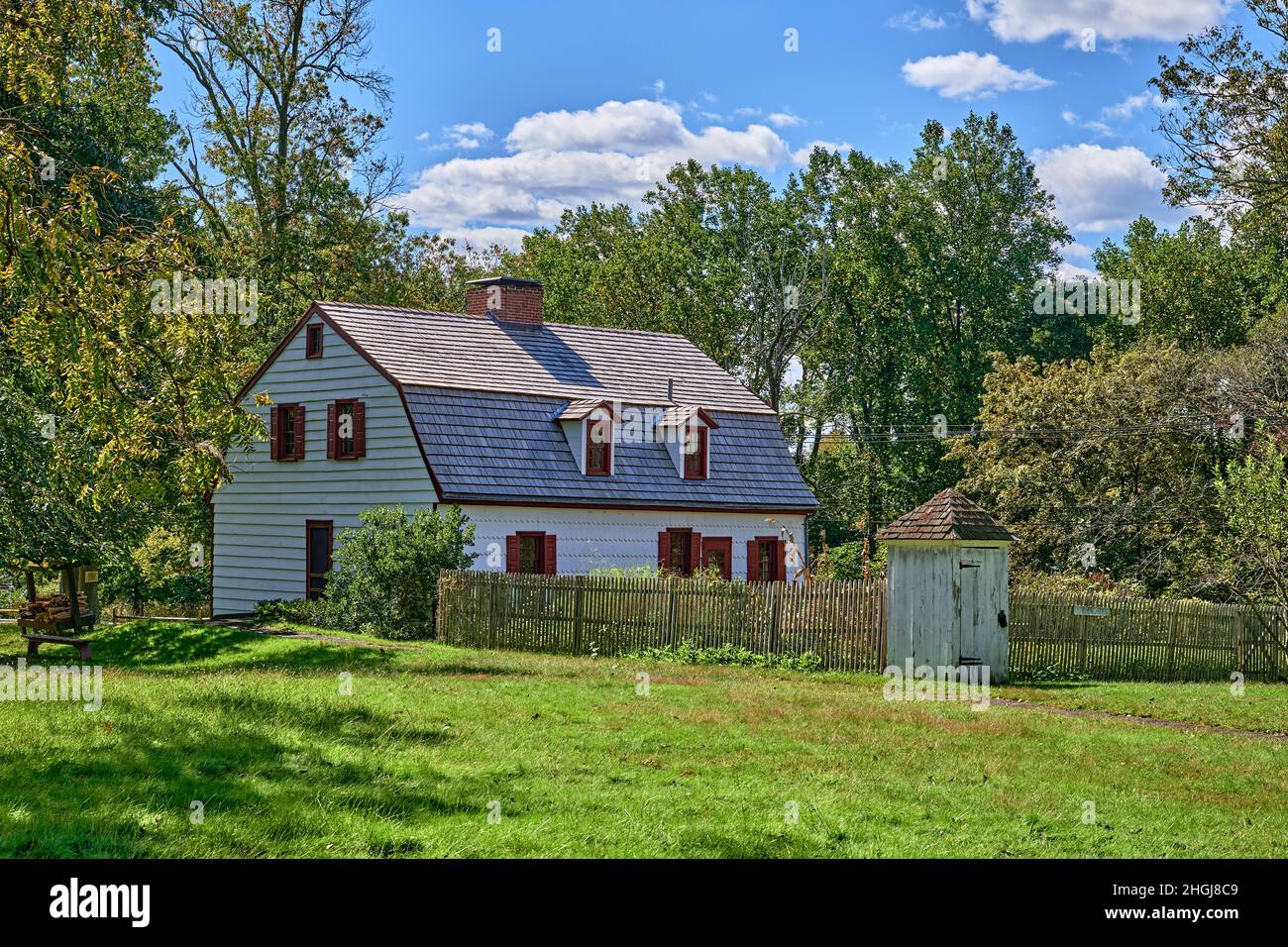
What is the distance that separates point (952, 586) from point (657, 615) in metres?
5.93

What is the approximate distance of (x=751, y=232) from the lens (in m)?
59.1

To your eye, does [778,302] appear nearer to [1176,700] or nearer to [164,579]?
[164,579]

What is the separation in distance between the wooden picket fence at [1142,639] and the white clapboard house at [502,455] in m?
10.8

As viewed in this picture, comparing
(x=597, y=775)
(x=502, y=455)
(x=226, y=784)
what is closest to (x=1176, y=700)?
(x=597, y=775)

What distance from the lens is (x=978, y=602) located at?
2266 cm

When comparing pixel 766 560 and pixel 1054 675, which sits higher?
pixel 766 560

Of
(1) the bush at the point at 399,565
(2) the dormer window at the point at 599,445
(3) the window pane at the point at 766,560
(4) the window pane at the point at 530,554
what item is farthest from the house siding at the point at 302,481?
(3) the window pane at the point at 766,560

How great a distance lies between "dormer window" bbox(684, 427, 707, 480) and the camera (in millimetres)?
36156

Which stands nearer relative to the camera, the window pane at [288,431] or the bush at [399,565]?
the bush at [399,565]

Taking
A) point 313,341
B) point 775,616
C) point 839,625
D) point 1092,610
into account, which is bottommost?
point 839,625

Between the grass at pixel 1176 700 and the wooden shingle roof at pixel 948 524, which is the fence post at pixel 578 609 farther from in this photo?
the grass at pixel 1176 700

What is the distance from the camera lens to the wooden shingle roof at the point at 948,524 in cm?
2239

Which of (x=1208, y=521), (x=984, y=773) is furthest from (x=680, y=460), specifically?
(x=984, y=773)
